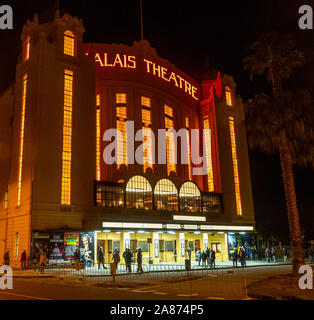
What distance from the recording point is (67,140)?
143 ft

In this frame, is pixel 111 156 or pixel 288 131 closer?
pixel 288 131

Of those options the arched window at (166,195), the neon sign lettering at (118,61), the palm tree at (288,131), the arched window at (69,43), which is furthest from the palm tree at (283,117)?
the neon sign lettering at (118,61)

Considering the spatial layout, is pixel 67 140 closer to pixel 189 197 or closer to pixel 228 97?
pixel 189 197

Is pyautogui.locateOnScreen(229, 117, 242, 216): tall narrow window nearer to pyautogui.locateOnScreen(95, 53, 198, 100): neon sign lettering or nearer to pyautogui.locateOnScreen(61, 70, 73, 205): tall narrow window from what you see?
pyautogui.locateOnScreen(95, 53, 198, 100): neon sign lettering

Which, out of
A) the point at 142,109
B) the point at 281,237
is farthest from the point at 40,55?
the point at 281,237

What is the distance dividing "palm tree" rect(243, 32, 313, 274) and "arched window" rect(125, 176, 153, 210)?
946 inches

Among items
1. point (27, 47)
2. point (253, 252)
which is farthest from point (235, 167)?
point (27, 47)

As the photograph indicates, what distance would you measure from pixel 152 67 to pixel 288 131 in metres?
40.8

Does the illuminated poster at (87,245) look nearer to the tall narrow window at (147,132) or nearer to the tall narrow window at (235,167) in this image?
the tall narrow window at (147,132)

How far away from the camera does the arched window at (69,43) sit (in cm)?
4719

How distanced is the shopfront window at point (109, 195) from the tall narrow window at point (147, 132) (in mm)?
10823

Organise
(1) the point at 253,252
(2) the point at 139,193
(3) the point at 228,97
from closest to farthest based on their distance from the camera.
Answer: (2) the point at 139,193, (1) the point at 253,252, (3) the point at 228,97

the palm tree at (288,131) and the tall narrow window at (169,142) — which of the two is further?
the tall narrow window at (169,142)
